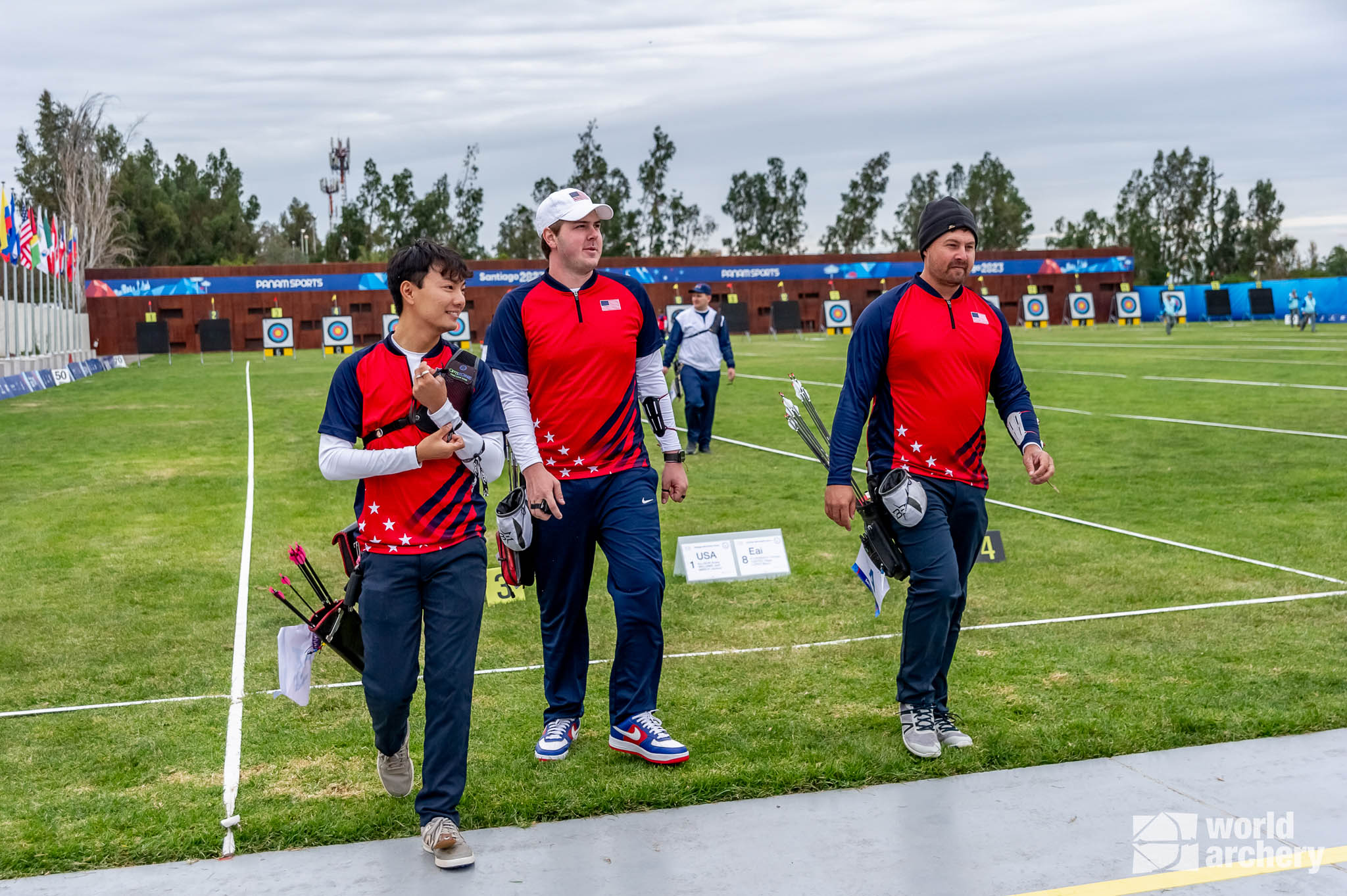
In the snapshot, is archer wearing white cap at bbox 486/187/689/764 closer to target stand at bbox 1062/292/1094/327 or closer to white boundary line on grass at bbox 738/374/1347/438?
white boundary line on grass at bbox 738/374/1347/438

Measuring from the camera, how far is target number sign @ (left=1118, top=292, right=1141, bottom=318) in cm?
5669

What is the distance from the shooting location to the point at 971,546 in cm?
489

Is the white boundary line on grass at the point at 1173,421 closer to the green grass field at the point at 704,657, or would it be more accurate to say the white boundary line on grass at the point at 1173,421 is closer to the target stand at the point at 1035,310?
the green grass field at the point at 704,657

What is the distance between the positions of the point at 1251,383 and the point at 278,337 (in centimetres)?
3490

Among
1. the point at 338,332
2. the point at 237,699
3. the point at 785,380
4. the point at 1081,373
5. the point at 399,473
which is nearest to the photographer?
the point at 399,473

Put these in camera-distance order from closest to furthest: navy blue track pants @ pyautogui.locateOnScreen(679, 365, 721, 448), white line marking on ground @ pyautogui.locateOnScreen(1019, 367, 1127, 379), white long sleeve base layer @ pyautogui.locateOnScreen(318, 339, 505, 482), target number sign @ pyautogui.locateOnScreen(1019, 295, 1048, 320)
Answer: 1. white long sleeve base layer @ pyautogui.locateOnScreen(318, 339, 505, 482)
2. navy blue track pants @ pyautogui.locateOnScreen(679, 365, 721, 448)
3. white line marking on ground @ pyautogui.locateOnScreen(1019, 367, 1127, 379)
4. target number sign @ pyautogui.locateOnScreen(1019, 295, 1048, 320)

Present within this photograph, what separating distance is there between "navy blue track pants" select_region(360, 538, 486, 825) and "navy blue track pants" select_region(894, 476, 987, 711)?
5.53 ft

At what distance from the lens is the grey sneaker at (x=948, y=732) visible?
470 cm

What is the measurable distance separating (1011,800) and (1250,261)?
95.0m

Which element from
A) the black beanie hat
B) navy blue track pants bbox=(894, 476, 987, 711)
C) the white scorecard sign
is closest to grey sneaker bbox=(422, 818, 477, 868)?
navy blue track pants bbox=(894, 476, 987, 711)

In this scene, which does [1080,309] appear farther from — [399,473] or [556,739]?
[399,473]

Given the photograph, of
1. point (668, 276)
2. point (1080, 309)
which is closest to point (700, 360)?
point (668, 276)

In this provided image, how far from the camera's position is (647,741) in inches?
182

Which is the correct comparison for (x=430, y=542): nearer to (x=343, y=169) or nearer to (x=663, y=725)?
(x=663, y=725)
